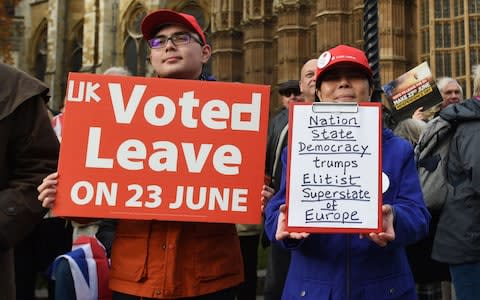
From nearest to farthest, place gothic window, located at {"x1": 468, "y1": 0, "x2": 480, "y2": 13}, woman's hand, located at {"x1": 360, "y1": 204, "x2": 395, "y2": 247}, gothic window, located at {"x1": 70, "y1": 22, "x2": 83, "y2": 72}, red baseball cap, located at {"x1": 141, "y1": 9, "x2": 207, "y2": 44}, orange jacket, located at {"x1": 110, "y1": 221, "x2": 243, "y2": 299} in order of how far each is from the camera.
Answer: woman's hand, located at {"x1": 360, "y1": 204, "x2": 395, "y2": 247} < orange jacket, located at {"x1": 110, "y1": 221, "x2": 243, "y2": 299} < red baseball cap, located at {"x1": 141, "y1": 9, "x2": 207, "y2": 44} < gothic window, located at {"x1": 468, "y1": 0, "x2": 480, "y2": 13} < gothic window, located at {"x1": 70, "y1": 22, "x2": 83, "y2": 72}

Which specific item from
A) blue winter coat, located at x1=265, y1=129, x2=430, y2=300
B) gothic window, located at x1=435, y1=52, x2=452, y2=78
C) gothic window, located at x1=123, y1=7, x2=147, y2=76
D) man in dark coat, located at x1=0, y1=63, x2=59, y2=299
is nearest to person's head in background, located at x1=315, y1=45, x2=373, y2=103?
blue winter coat, located at x1=265, y1=129, x2=430, y2=300

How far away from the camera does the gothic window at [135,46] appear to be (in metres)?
25.4

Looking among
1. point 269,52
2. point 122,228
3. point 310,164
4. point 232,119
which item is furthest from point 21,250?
point 269,52

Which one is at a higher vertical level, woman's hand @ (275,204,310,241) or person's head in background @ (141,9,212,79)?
person's head in background @ (141,9,212,79)

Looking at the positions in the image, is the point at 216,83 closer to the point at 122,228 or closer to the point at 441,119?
the point at 122,228

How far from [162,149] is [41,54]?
2904cm

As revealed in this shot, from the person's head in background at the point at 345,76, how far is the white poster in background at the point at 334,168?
0.11 metres

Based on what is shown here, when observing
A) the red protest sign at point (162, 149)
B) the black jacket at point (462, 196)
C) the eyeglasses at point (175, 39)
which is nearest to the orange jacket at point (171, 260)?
the red protest sign at point (162, 149)

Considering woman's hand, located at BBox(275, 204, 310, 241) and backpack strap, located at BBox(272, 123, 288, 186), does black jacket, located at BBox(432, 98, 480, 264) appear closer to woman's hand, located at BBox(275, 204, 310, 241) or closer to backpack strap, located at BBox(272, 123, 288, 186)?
backpack strap, located at BBox(272, 123, 288, 186)

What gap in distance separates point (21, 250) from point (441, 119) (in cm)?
345

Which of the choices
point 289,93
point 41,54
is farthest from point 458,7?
point 41,54

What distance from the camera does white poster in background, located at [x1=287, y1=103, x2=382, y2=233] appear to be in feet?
7.52

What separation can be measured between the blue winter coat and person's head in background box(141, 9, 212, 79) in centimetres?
72

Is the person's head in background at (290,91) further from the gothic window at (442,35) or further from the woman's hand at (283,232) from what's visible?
the gothic window at (442,35)
